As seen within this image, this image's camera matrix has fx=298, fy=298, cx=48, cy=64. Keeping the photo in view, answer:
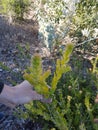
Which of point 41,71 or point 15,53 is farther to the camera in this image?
point 15,53

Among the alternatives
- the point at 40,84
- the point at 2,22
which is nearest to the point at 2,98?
the point at 40,84

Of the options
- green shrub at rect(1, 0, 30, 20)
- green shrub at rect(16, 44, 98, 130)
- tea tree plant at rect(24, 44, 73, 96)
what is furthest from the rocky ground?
tea tree plant at rect(24, 44, 73, 96)

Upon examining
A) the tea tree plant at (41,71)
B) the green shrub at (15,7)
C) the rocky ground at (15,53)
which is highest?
the tea tree plant at (41,71)

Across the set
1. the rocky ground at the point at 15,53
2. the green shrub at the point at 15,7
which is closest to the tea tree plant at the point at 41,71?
the rocky ground at the point at 15,53

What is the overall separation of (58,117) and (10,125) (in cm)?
Result: 111

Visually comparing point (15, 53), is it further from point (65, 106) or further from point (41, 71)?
point (41, 71)

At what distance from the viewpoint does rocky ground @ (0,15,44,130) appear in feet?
9.02

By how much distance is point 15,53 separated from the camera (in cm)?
389

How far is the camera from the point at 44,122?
8.39 feet

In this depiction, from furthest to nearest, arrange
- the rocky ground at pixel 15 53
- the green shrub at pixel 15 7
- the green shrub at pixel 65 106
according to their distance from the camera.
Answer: the green shrub at pixel 15 7 < the rocky ground at pixel 15 53 < the green shrub at pixel 65 106

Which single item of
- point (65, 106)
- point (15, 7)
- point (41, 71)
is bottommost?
point (65, 106)

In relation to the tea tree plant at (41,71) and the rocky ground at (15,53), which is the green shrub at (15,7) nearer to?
the rocky ground at (15,53)

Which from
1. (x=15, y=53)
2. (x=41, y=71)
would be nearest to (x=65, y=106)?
(x=41, y=71)

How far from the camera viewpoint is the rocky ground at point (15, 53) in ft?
9.02
